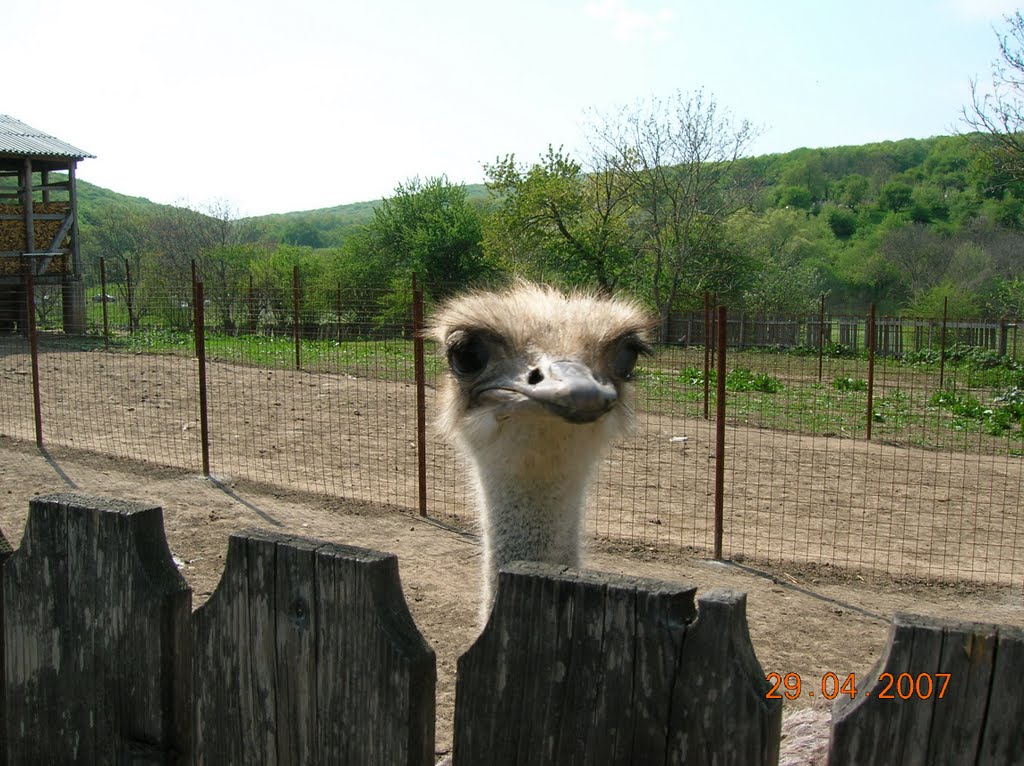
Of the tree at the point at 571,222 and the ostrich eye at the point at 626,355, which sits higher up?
the tree at the point at 571,222

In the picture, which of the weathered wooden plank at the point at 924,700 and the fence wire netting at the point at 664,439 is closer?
the weathered wooden plank at the point at 924,700

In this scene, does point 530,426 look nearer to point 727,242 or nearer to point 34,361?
point 34,361

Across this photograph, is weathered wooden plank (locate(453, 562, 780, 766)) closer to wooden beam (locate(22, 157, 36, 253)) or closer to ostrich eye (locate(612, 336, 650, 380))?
ostrich eye (locate(612, 336, 650, 380))

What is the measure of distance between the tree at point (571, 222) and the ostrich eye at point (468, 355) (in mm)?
24438

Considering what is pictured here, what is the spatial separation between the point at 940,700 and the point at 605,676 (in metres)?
0.37

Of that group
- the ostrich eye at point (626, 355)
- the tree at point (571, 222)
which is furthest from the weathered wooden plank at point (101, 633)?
the tree at point (571, 222)

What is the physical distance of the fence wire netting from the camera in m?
6.54

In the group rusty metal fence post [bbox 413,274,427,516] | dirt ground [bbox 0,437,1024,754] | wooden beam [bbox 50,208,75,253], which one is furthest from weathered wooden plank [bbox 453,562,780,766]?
wooden beam [bbox 50,208,75,253]

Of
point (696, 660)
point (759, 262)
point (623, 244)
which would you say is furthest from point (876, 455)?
point (759, 262)

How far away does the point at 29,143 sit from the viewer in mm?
20984

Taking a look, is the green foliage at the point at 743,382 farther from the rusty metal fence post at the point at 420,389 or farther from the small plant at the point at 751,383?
the rusty metal fence post at the point at 420,389

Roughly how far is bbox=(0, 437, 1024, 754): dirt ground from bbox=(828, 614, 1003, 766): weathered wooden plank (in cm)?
233

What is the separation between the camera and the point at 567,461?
221cm

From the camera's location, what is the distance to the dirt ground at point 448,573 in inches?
171
